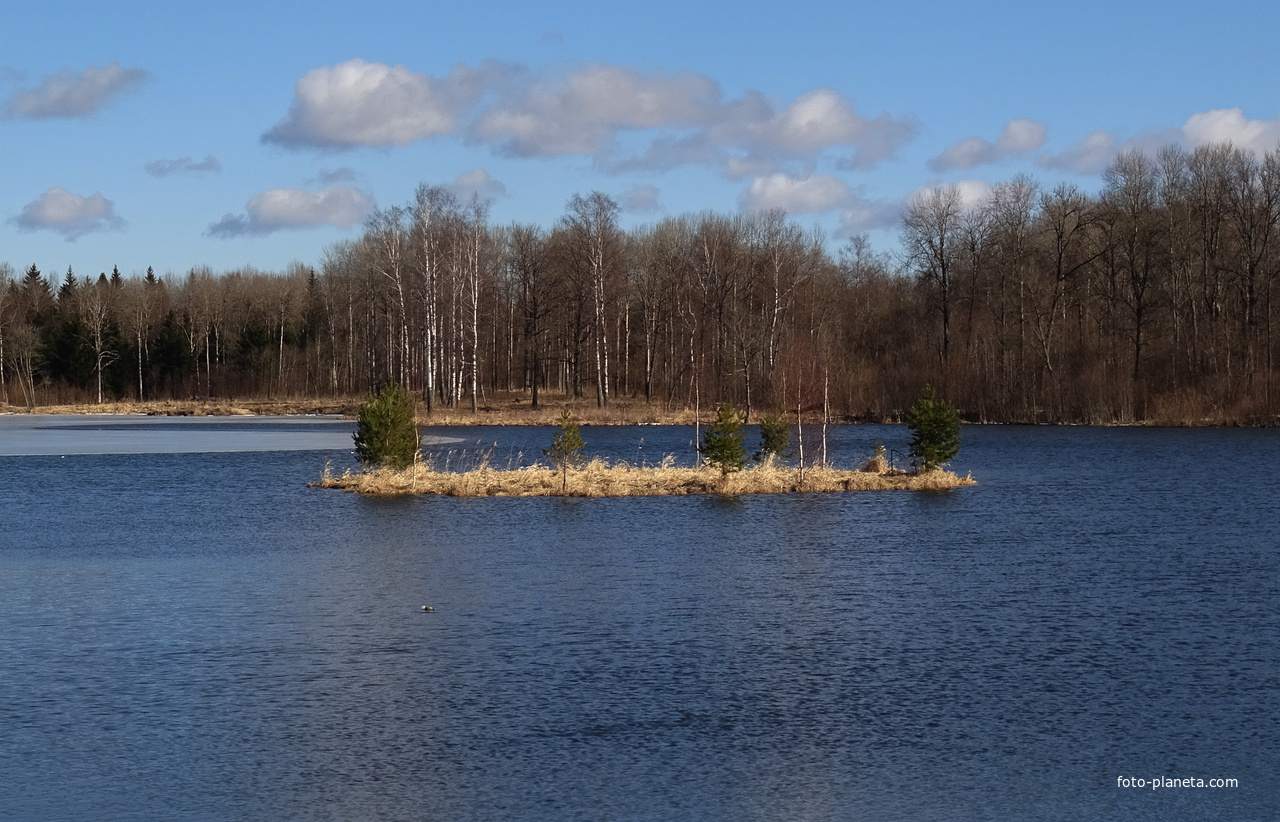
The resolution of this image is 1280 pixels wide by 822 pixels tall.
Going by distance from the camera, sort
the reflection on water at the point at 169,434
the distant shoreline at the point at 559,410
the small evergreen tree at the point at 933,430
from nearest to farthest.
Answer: the small evergreen tree at the point at 933,430
the reflection on water at the point at 169,434
the distant shoreline at the point at 559,410

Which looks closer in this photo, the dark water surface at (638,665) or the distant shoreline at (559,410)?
the dark water surface at (638,665)

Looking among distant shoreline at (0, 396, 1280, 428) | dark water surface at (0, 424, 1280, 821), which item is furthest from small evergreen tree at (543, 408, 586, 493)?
distant shoreline at (0, 396, 1280, 428)

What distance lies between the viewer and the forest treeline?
73188mm

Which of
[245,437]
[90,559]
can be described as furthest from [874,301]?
[90,559]

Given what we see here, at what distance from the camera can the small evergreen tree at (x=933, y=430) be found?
37.3 meters

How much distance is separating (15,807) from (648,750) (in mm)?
5457

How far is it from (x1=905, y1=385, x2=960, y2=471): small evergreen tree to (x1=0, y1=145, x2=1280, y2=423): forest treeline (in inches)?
1022

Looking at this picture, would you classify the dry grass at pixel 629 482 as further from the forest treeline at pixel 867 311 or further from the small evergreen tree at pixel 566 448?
the forest treeline at pixel 867 311

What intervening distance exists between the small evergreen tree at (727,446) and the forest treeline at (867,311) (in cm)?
2838

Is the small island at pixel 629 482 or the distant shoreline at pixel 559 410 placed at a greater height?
the distant shoreline at pixel 559 410

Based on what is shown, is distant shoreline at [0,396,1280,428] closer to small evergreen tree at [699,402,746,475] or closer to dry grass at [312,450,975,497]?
dry grass at [312,450,975,497]

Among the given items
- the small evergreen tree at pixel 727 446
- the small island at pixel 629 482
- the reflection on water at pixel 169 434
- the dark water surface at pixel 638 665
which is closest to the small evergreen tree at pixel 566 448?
the small island at pixel 629 482

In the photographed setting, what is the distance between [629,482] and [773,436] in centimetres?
485

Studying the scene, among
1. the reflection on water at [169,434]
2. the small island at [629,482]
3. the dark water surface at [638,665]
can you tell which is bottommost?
the dark water surface at [638,665]
